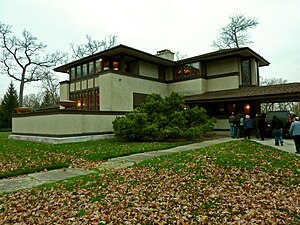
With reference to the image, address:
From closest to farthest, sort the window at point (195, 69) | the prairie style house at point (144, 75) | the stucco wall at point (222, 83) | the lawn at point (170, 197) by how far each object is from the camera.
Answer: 1. the lawn at point (170, 197)
2. the prairie style house at point (144, 75)
3. the stucco wall at point (222, 83)
4. the window at point (195, 69)

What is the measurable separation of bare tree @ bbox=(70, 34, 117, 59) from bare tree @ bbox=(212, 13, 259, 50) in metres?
19.2

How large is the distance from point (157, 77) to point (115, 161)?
50.4ft

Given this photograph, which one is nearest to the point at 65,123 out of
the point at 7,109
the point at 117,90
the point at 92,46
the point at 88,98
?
the point at 117,90

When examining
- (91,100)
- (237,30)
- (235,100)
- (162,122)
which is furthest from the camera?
(237,30)

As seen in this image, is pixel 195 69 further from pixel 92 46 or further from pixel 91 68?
pixel 92 46

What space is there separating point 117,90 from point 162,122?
6183 millimetres

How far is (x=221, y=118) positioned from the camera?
65.1ft

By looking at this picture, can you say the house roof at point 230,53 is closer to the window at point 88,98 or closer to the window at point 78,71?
the window at point 88,98

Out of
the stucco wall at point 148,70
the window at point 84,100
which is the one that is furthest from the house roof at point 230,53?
the window at point 84,100

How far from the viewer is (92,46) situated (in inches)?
1576

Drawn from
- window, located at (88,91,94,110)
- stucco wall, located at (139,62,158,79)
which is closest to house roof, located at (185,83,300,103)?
stucco wall, located at (139,62,158,79)

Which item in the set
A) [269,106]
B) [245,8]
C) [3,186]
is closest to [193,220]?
[3,186]

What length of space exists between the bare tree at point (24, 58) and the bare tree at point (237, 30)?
27.7m

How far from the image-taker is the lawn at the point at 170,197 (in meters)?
3.72
